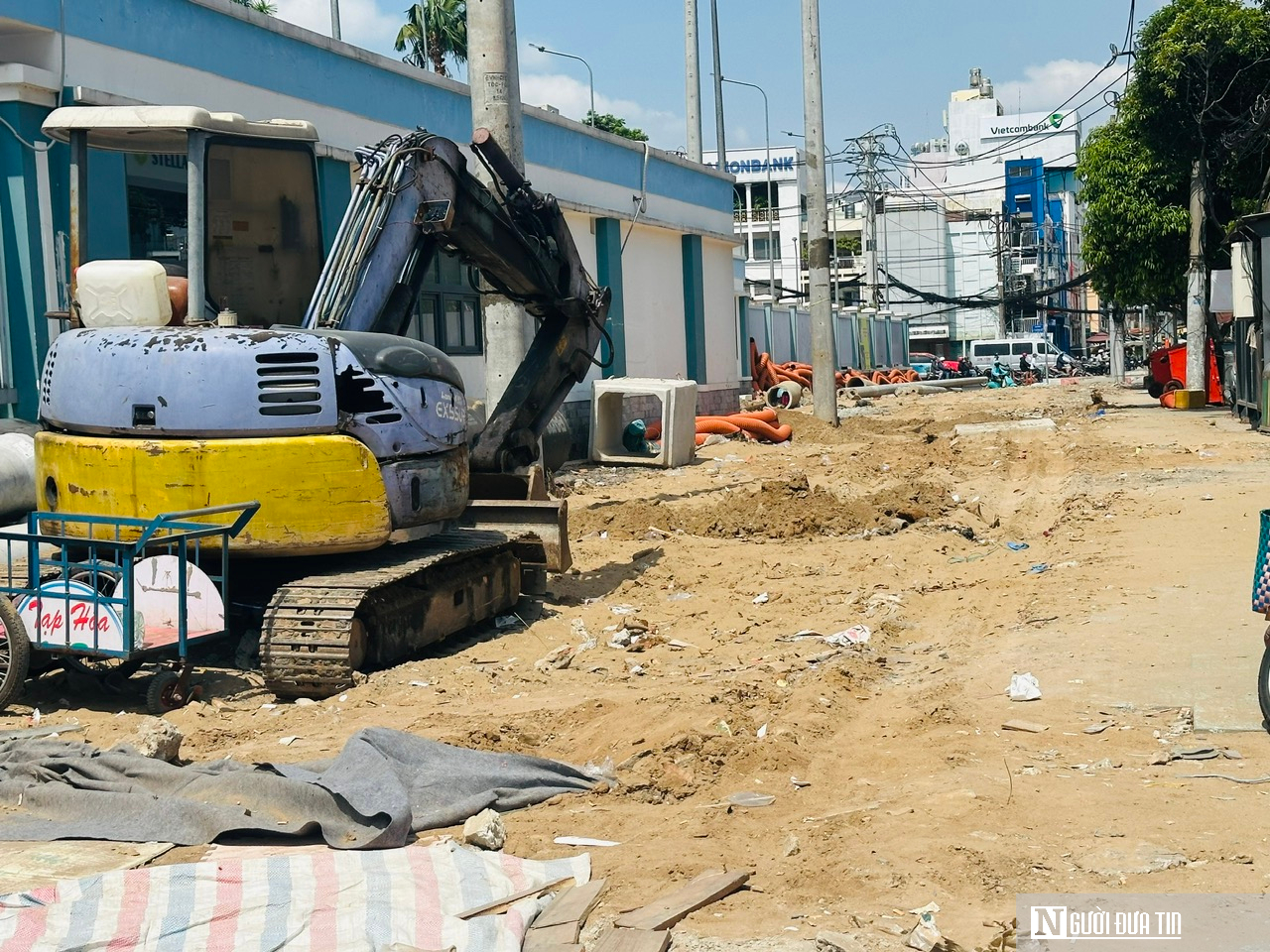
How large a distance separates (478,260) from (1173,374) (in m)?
23.5

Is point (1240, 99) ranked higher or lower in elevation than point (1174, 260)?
higher

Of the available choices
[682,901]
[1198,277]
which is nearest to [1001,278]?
[1198,277]

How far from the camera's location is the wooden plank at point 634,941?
3.98 metres

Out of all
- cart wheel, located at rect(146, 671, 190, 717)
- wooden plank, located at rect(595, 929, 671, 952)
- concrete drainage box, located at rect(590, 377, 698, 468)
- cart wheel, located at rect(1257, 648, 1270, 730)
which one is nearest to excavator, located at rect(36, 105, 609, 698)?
cart wheel, located at rect(146, 671, 190, 717)

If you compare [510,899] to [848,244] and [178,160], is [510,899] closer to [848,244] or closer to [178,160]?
[178,160]

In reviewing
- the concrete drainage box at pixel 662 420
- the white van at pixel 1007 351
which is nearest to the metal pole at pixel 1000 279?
the white van at pixel 1007 351

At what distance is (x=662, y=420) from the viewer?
834 inches

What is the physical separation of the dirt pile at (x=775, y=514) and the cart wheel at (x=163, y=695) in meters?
6.65

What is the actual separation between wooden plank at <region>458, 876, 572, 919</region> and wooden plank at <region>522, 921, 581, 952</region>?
8.8 inches

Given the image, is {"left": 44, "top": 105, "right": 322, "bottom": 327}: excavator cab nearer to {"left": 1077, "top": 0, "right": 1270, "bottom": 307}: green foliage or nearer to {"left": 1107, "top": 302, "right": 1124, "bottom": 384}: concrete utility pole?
{"left": 1077, "top": 0, "right": 1270, "bottom": 307}: green foliage

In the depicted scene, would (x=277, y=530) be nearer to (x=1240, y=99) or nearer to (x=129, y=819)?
(x=129, y=819)

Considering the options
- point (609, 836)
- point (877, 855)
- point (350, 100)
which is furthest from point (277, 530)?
point (350, 100)

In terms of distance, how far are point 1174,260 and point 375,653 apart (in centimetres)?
2459

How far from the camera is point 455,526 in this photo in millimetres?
10117
